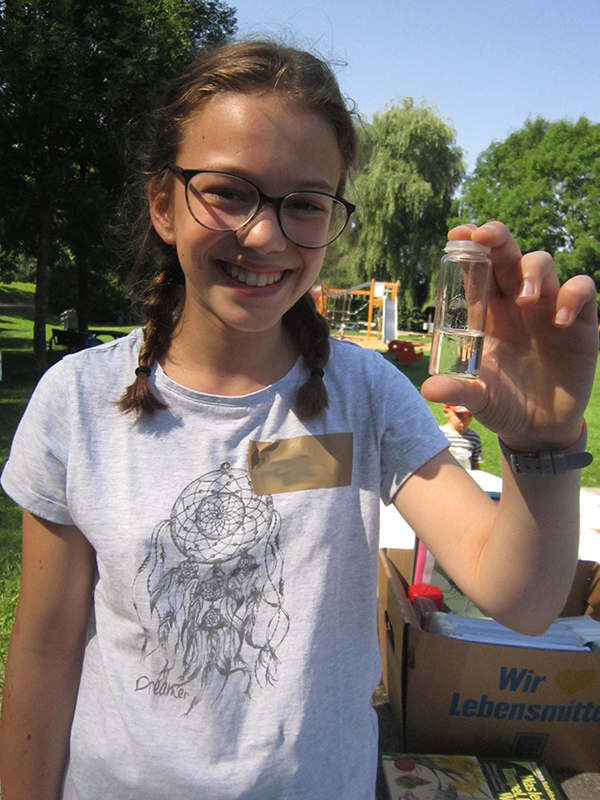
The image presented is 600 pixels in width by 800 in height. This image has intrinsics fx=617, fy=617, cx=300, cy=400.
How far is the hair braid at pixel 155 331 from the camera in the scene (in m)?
1.18

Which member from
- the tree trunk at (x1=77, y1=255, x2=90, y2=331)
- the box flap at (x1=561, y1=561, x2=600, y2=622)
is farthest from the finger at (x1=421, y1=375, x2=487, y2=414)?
the tree trunk at (x1=77, y1=255, x2=90, y2=331)

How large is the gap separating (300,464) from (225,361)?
0.27 m

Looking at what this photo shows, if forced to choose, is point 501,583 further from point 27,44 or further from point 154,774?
point 27,44

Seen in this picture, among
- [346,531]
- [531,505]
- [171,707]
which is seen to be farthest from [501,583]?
[171,707]

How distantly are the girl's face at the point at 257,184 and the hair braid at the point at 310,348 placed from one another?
119 mm

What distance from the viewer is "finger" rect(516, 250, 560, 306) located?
815 mm

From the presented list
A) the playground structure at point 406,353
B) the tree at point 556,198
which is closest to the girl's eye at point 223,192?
the playground structure at point 406,353

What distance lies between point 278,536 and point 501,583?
390mm

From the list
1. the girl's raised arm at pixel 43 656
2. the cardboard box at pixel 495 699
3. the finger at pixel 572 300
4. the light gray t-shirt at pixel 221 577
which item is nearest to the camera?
the finger at pixel 572 300

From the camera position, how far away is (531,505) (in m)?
0.93

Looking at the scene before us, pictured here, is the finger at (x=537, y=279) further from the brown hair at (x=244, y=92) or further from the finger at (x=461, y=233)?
the brown hair at (x=244, y=92)

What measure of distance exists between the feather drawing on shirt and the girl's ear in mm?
551

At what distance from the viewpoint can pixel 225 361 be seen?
49.5 inches

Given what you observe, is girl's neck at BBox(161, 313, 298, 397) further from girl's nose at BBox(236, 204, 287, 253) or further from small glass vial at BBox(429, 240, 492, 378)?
small glass vial at BBox(429, 240, 492, 378)
